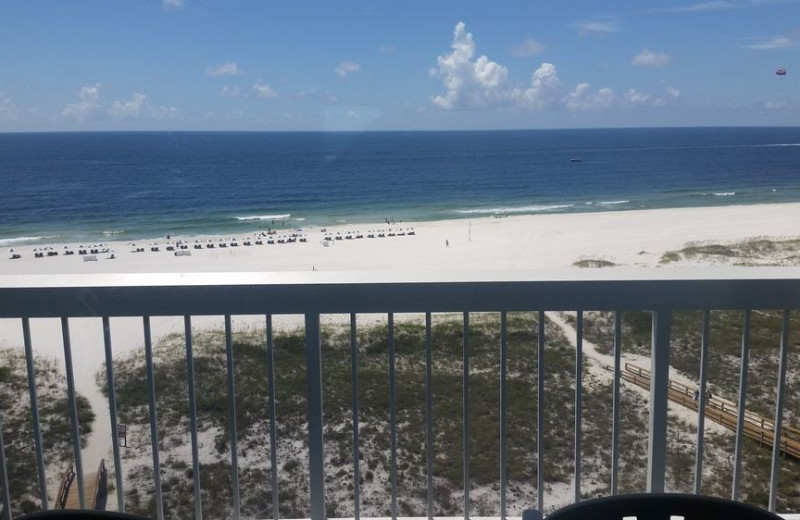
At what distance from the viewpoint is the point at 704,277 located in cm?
148

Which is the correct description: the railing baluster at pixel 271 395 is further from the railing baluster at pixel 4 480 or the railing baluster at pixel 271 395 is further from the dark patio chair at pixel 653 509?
the dark patio chair at pixel 653 509

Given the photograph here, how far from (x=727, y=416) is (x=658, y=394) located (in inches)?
80.4

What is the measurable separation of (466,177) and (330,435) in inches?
1260

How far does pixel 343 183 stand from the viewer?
32406mm

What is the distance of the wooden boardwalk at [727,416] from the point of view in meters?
2.81

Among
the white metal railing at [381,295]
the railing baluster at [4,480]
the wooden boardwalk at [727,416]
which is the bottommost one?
the wooden boardwalk at [727,416]

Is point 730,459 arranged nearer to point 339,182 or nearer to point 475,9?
point 475,9

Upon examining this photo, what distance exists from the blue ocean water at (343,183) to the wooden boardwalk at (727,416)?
20425mm

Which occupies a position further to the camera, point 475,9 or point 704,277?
point 475,9

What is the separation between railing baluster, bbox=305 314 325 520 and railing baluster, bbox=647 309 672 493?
738 millimetres

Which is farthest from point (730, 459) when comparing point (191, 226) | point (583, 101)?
point (583, 101)

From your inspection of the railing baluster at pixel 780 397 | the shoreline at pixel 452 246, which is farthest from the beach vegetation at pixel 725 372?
the shoreline at pixel 452 246

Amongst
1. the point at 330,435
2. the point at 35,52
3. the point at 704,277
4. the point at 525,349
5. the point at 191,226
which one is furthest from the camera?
the point at 35,52

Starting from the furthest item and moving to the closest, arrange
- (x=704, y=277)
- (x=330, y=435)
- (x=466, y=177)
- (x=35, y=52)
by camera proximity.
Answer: (x=466, y=177) < (x=35, y=52) < (x=330, y=435) < (x=704, y=277)
